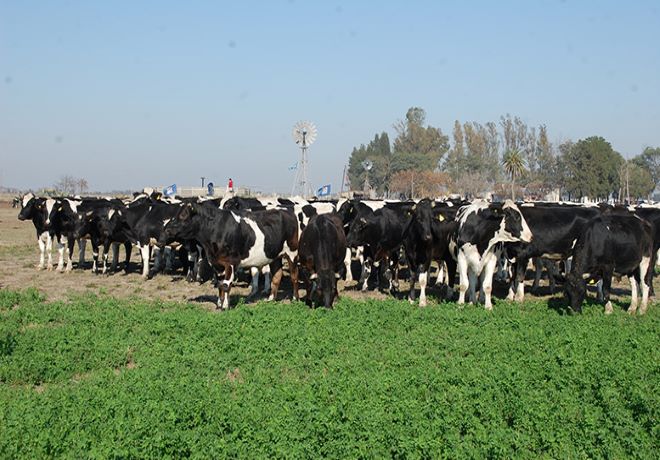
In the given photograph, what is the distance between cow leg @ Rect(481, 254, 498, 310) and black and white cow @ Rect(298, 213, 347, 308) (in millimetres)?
3159

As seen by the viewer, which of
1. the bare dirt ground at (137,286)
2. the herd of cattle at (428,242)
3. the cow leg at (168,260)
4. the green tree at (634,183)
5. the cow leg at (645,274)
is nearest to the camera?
the herd of cattle at (428,242)

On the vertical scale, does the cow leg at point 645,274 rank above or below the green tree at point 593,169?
below

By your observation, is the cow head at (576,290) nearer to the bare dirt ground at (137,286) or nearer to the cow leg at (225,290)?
the bare dirt ground at (137,286)

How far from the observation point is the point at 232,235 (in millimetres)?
15891

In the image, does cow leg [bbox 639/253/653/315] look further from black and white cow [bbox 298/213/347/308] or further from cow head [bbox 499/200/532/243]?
black and white cow [bbox 298/213/347/308]

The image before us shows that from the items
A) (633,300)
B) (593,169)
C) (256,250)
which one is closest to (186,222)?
(256,250)

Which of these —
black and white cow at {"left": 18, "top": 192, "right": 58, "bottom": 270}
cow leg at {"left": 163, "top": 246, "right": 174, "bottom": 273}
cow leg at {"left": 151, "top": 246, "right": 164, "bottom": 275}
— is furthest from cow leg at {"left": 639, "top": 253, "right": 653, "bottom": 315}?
black and white cow at {"left": 18, "top": 192, "right": 58, "bottom": 270}

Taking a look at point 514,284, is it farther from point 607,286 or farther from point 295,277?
point 295,277

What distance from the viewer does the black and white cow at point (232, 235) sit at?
51.8 ft

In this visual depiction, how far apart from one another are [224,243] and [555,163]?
92.6 meters

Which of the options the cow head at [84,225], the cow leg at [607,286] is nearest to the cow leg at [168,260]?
the cow head at [84,225]

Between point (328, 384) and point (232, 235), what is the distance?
740 cm

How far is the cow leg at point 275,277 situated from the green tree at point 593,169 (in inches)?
3040

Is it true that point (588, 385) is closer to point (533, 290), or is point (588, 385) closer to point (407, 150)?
point (533, 290)
